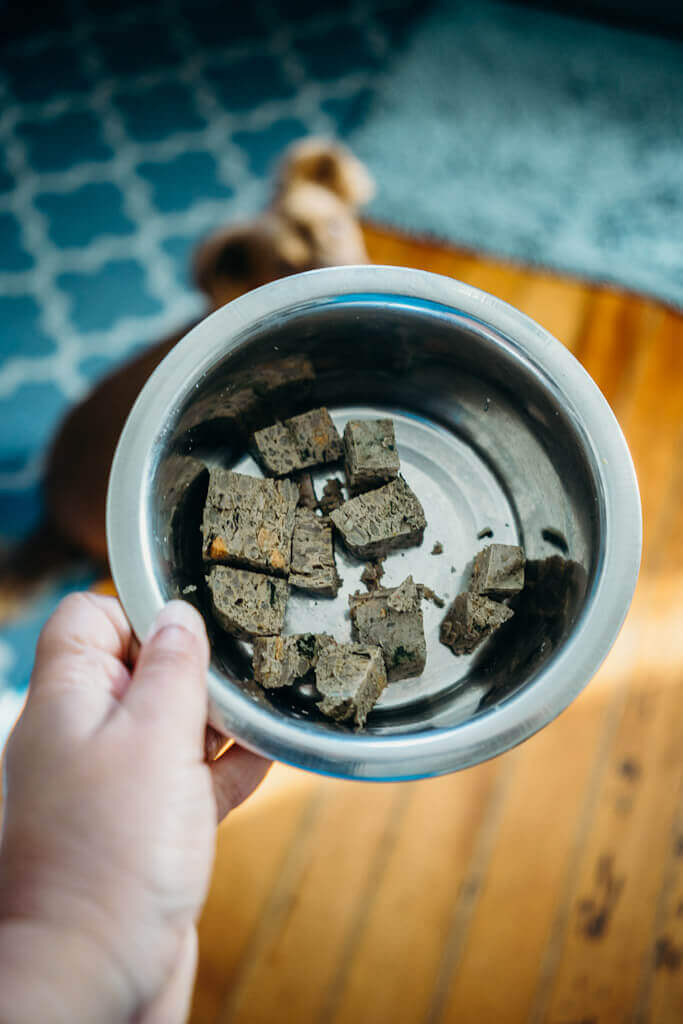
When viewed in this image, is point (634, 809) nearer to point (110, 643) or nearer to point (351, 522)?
point (351, 522)

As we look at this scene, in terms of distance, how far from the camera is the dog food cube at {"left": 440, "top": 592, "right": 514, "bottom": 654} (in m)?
0.83

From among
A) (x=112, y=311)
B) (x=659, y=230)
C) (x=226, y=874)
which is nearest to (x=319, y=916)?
(x=226, y=874)

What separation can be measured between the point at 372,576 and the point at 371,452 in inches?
6.0

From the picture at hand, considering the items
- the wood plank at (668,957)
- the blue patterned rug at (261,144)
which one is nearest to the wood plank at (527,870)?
the wood plank at (668,957)

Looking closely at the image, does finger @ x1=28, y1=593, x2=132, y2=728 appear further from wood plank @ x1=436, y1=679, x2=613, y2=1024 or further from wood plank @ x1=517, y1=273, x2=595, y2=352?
wood plank @ x1=517, y1=273, x2=595, y2=352

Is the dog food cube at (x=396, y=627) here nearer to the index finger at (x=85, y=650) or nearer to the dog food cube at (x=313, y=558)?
the dog food cube at (x=313, y=558)

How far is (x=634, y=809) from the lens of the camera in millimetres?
1380

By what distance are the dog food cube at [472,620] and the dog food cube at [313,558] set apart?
0.15 metres

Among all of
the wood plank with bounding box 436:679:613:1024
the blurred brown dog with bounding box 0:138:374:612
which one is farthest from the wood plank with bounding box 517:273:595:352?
the wood plank with bounding box 436:679:613:1024

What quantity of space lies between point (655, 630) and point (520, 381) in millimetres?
896

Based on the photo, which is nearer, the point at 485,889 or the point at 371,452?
the point at 371,452

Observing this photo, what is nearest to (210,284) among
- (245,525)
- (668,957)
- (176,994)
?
(245,525)

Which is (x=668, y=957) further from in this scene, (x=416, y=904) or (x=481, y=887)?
(x=416, y=904)

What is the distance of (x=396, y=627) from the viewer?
832mm
